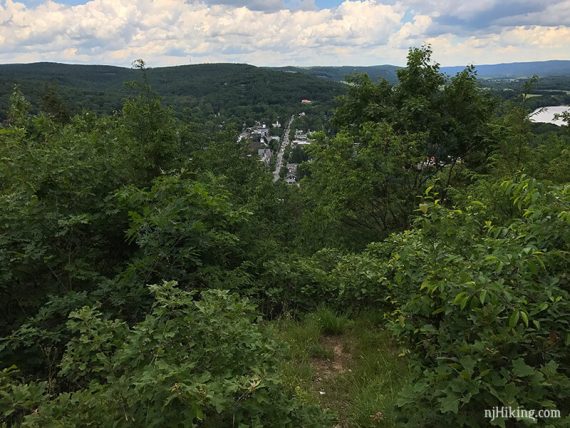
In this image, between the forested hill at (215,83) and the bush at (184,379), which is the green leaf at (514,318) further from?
the forested hill at (215,83)

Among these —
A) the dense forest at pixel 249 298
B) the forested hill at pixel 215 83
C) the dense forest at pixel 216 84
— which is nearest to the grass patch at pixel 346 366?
the dense forest at pixel 249 298

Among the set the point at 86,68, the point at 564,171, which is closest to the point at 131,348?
the point at 564,171

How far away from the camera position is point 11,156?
509 centimetres

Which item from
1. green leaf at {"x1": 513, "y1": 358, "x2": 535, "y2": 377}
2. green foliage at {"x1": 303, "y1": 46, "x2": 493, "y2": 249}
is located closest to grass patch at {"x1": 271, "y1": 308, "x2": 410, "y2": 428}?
green leaf at {"x1": 513, "y1": 358, "x2": 535, "y2": 377}

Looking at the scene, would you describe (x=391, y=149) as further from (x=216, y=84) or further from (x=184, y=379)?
(x=216, y=84)

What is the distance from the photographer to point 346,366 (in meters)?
4.51

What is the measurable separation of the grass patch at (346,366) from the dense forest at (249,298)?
24 mm

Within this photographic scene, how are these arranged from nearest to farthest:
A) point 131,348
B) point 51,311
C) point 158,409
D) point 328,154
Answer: point 158,409 → point 131,348 → point 51,311 → point 328,154

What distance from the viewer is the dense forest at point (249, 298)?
2326mm

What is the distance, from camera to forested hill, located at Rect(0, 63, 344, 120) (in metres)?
82.0

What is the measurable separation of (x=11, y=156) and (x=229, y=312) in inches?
158

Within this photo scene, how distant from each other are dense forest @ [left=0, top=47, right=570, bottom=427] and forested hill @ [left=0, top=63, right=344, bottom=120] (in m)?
65.1

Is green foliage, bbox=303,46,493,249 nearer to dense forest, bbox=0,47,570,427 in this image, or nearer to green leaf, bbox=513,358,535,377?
Answer: dense forest, bbox=0,47,570,427

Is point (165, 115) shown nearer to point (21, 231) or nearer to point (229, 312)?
point (21, 231)
